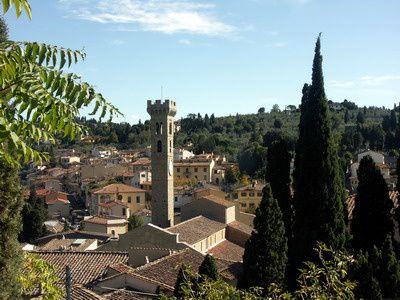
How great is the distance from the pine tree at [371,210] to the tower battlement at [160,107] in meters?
21.8

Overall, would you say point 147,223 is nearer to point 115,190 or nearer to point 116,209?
point 116,209

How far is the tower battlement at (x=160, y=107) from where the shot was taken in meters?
41.3

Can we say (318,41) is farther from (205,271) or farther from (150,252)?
(150,252)

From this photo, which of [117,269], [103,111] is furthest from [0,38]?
[117,269]

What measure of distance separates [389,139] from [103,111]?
91.5 m

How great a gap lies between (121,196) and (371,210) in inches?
1754

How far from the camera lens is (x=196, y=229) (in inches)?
1240

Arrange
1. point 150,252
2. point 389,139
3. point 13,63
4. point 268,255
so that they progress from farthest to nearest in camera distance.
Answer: point 389,139 → point 150,252 → point 268,255 → point 13,63

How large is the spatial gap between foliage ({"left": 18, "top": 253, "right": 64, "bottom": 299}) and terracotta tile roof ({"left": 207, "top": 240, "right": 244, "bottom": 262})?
2293 cm

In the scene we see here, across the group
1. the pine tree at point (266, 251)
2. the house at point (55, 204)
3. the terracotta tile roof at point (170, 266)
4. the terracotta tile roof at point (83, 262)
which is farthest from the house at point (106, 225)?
the pine tree at point (266, 251)

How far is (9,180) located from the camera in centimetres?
758

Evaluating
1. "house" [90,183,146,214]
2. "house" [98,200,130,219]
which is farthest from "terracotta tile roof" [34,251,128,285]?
"house" [90,183,146,214]

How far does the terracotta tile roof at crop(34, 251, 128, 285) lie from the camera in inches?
797

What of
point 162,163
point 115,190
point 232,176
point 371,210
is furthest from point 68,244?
point 232,176
